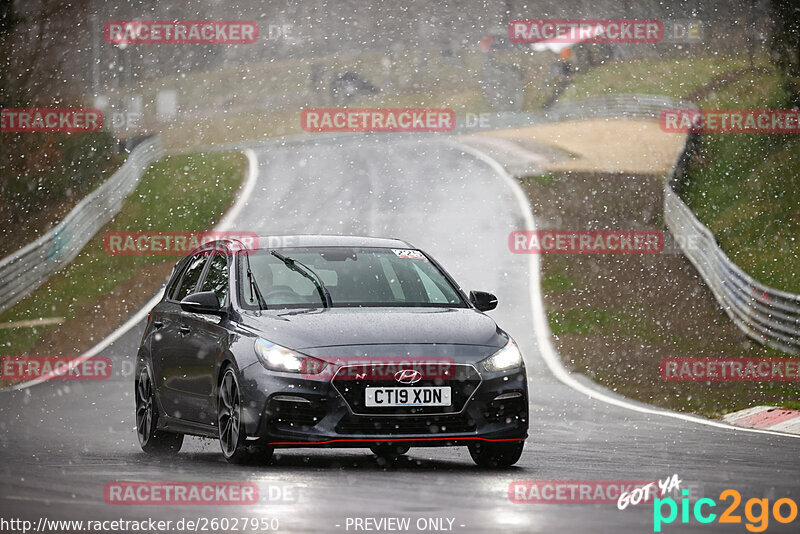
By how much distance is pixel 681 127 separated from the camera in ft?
171

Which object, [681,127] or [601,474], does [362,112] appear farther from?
[601,474]

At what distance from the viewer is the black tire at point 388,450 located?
32.6ft

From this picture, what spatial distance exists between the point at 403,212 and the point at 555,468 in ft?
86.4

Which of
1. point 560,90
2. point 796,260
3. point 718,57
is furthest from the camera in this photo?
point 560,90

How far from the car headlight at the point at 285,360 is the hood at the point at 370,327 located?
5cm

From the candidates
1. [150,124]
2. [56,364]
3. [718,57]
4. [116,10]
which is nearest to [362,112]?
[150,124]

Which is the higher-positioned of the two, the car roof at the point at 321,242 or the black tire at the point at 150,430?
the car roof at the point at 321,242

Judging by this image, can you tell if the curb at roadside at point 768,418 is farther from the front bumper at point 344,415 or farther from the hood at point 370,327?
the front bumper at point 344,415
